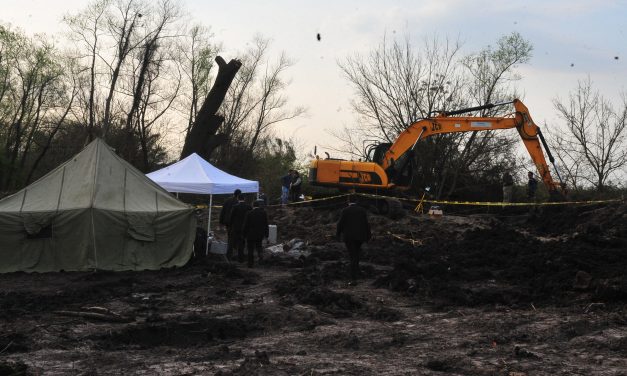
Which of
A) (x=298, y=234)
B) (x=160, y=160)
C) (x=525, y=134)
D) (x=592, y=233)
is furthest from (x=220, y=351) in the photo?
(x=160, y=160)

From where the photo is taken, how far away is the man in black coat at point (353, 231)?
1295cm

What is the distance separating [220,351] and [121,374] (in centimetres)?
126

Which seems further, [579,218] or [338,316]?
[579,218]

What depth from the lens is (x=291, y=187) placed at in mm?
27594

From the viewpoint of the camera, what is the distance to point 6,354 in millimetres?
7340

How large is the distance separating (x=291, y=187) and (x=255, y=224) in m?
12.6

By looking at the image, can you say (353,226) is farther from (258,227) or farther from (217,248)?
(217,248)

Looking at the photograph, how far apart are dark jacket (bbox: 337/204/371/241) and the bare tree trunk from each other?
49.6 ft

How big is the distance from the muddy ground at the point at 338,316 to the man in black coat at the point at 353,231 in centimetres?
47

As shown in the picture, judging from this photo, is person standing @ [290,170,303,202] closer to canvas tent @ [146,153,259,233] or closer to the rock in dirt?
canvas tent @ [146,153,259,233]

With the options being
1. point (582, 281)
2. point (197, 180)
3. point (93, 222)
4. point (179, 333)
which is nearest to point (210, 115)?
point (197, 180)

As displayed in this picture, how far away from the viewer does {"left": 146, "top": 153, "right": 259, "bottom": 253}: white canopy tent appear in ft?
57.7

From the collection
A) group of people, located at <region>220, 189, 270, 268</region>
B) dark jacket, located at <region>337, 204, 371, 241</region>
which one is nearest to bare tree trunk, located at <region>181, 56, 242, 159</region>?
group of people, located at <region>220, 189, 270, 268</region>

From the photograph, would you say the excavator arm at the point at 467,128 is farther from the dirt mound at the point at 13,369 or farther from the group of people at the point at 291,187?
the dirt mound at the point at 13,369
